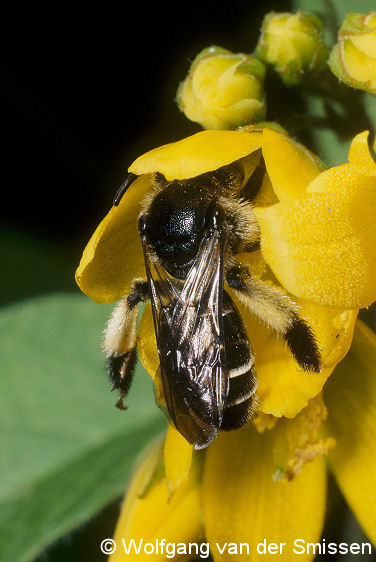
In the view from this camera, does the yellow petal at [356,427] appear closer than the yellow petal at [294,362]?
No

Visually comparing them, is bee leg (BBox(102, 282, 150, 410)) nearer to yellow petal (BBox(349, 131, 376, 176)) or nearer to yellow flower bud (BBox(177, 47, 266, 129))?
yellow flower bud (BBox(177, 47, 266, 129))

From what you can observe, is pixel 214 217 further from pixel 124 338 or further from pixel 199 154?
pixel 124 338

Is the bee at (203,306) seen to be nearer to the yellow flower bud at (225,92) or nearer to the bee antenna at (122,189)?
the bee antenna at (122,189)

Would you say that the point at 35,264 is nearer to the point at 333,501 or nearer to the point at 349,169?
the point at 333,501

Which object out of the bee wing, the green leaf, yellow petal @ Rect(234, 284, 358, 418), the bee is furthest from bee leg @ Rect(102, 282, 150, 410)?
the green leaf

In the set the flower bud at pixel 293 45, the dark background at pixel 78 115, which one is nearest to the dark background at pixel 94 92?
the dark background at pixel 78 115

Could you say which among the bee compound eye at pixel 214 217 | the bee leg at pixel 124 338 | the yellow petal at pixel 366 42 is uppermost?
the yellow petal at pixel 366 42

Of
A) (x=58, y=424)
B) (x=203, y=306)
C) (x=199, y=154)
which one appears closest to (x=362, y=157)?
(x=199, y=154)
